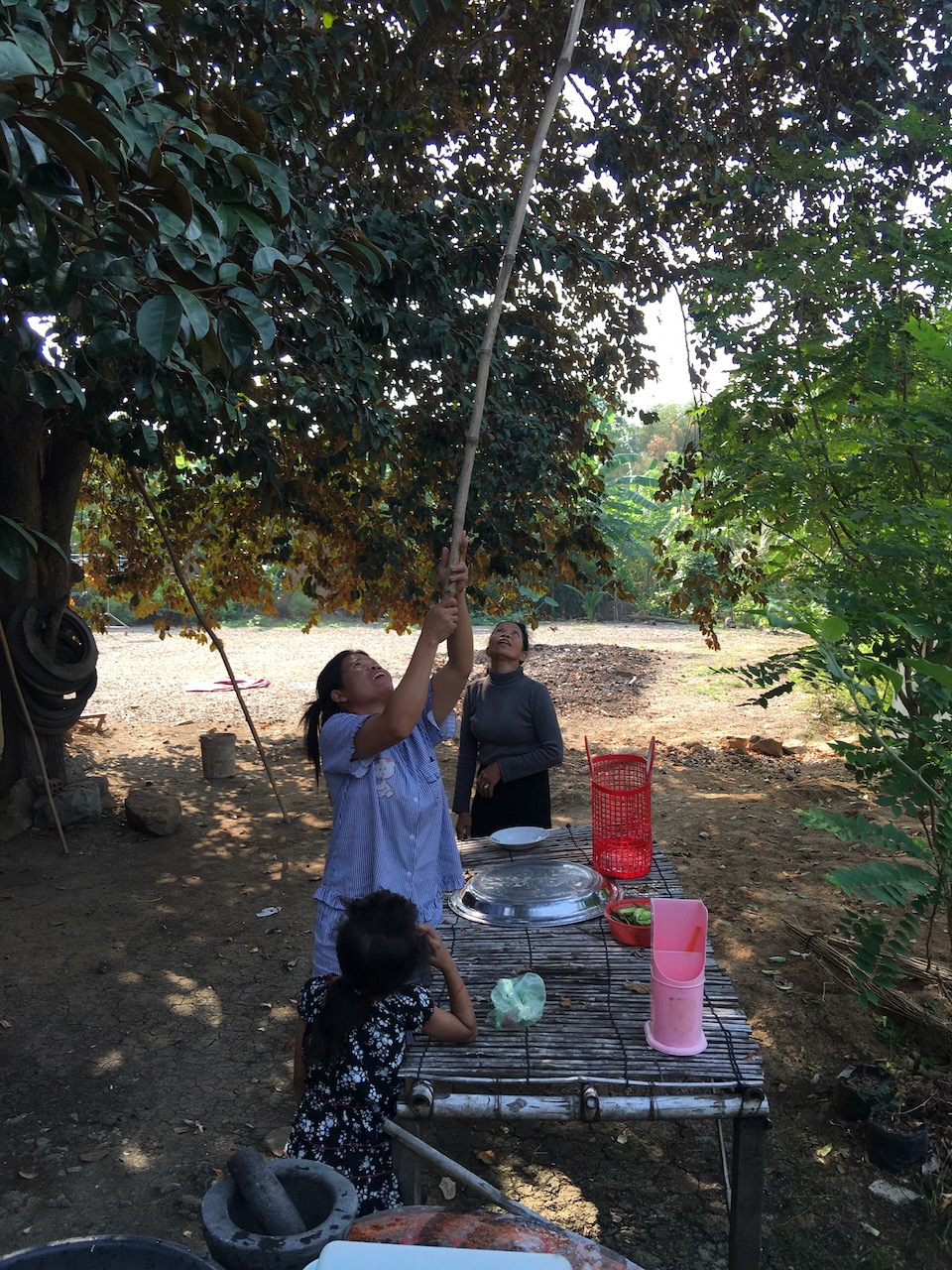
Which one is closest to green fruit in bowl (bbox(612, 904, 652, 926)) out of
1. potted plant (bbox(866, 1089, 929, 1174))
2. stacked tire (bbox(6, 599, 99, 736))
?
potted plant (bbox(866, 1089, 929, 1174))

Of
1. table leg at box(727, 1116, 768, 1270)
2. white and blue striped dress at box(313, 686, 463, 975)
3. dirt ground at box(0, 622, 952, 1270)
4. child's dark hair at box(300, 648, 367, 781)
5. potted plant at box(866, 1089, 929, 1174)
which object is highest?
child's dark hair at box(300, 648, 367, 781)

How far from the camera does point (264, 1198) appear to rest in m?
1.07

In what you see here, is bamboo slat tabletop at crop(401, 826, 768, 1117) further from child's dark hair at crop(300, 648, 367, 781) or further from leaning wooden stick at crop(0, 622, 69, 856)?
leaning wooden stick at crop(0, 622, 69, 856)

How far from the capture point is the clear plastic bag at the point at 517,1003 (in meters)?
2.37

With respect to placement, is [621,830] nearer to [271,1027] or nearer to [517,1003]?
[517,1003]

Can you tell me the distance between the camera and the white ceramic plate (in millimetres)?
3500

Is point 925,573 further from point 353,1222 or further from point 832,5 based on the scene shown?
point 832,5

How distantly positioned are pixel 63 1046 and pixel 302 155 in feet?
13.4

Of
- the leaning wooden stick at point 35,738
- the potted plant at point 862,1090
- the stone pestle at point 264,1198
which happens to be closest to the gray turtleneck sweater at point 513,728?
the potted plant at point 862,1090

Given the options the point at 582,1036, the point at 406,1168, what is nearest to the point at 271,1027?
the point at 406,1168

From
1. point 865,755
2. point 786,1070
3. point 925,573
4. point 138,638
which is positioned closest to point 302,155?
point 925,573

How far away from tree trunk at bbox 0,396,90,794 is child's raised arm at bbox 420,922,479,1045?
17.3ft

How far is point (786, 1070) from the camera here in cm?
359

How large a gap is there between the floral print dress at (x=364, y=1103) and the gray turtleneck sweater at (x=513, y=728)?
6.30ft
